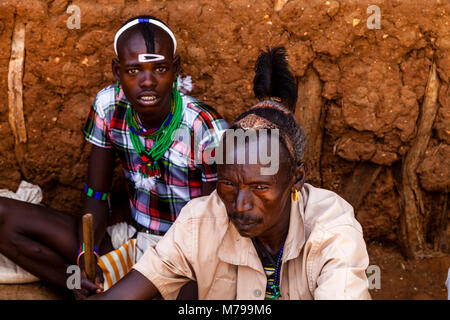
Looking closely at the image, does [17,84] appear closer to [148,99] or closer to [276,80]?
[148,99]

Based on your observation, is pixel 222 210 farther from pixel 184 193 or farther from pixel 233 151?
pixel 184 193

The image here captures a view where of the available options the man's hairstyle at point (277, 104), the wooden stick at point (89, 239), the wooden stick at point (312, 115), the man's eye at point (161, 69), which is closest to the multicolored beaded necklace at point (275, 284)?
the man's hairstyle at point (277, 104)

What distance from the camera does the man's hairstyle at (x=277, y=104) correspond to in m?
1.99

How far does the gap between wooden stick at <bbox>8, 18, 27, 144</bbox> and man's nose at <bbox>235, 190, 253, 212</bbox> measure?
65.0 inches

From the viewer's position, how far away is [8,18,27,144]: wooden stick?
2918 mm

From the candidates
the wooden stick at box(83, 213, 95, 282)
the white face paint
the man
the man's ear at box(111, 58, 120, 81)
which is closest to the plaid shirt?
the man's ear at box(111, 58, 120, 81)

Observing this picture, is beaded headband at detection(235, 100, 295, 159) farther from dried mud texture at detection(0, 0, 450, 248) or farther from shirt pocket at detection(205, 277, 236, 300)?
dried mud texture at detection(0, 0, 450, 248)

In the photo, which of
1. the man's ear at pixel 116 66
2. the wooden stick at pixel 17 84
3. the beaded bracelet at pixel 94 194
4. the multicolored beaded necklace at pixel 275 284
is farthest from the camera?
the wooden stick at pixel 17 84

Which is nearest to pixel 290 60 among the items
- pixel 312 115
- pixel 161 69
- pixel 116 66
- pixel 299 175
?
pixel 312 115

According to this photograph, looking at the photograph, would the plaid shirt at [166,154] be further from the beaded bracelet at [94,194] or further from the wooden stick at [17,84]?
the wooden stick at [17,84]

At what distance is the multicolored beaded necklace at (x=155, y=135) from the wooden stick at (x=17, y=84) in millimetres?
729

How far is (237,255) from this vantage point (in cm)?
213

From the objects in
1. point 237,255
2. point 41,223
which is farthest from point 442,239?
→ point 41,223

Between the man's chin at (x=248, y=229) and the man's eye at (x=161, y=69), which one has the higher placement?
the man's eye at (x=161, y=69)
